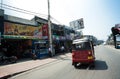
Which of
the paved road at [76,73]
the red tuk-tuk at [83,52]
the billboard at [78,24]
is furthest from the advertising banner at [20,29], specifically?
the billboard at [78,24]

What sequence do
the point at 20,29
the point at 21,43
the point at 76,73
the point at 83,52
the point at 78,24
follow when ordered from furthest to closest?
the point at 78,24, the point at 21,43, the point at 20,29, the point at 83,52, the point at 76,73

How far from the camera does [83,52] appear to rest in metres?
14.5

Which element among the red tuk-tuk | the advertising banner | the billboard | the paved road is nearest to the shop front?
the advertising banner

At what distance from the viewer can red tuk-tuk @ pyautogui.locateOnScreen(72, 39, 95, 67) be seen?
1433 cm

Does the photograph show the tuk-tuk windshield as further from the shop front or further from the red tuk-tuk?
the shop front

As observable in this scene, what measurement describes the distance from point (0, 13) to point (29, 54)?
854 cm

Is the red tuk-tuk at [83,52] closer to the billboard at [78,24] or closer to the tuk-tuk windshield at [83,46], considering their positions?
the tuk-tuk windshield at [83,46]

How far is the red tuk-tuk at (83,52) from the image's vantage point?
14.3 metres

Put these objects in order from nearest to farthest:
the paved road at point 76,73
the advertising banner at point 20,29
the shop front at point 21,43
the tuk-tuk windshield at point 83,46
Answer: the paved road at point 76,73, the tuk-tuk windshield at point 83,46, the advertising banner at point 20,29, the shop front at point 21,43

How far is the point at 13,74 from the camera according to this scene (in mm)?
12977

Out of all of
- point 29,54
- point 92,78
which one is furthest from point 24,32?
point 92,78

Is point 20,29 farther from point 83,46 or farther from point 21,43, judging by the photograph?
point 83,46

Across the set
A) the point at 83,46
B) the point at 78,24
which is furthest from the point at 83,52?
the point at 78,24

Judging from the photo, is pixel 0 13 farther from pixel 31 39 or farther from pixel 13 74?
pixel 13 74
